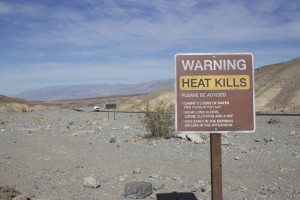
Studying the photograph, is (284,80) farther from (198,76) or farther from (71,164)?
(198,76)

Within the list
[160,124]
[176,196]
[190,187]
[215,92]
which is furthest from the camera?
[160,124]

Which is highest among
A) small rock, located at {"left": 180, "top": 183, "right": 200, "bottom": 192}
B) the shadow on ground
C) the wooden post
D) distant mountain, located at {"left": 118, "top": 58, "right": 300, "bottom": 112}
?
distant mountain, located at {"left": 118, "top": 58, "right": 300, "bottom": 112}

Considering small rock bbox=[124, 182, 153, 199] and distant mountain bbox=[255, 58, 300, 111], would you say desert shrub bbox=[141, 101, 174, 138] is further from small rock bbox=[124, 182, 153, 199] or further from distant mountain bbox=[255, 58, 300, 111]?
distant mountain bbox=[255, 58, 300, 111]

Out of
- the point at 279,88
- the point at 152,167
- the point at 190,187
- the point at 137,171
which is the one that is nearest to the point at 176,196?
the point at 190,187

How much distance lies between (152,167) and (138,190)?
3.10m

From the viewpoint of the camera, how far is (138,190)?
8711 mm

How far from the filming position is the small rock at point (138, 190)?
8594 mm

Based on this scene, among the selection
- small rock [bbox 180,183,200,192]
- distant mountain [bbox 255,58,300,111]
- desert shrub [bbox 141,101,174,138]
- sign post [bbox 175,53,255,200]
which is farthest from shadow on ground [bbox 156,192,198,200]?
distant mountain [bbox 255,58,300,111]

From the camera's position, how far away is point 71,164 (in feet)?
41.4

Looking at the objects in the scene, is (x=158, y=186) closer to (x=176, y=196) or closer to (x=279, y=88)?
(x=176, y=196)

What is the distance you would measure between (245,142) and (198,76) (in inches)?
442

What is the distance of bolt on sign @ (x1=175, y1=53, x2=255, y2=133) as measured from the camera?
6.11 metres

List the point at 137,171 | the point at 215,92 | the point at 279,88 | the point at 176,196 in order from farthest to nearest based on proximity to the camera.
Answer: the point at 279,88 < the point at 137,171 < the point at 176,196 < the point at 215,92

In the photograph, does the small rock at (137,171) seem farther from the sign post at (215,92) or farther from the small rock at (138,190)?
the sign post at (215,92)
